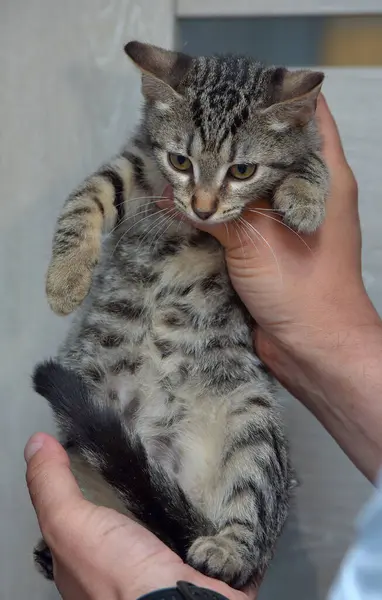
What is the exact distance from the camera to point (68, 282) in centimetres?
98

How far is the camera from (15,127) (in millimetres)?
1315

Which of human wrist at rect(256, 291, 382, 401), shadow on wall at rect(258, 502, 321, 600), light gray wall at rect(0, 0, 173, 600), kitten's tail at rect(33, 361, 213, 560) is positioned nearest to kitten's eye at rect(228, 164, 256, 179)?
human wrist at rect(256, 291, 382, 401)

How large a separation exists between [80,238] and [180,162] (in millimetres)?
186

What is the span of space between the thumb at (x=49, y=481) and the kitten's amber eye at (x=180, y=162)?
1.43 feet

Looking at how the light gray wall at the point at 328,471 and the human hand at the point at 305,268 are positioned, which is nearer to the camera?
the human hand at the point at 305,268

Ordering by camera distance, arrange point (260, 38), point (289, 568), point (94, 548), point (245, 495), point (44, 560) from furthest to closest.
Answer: point (289, 568), point (260, 38), point (44, 560), point (245, 495), point (94, 548)

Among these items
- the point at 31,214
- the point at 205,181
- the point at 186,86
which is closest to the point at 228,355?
the point at 205,181

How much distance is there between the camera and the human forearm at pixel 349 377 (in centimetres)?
102

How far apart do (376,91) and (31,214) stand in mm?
711

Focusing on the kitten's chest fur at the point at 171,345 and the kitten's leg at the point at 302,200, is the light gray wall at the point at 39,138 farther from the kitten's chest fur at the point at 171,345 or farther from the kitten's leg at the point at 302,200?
the kitten's leg at the point at 302,200

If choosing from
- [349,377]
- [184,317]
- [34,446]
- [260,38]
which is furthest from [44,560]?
[260,38]

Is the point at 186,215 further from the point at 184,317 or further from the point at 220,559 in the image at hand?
the point at 220,559

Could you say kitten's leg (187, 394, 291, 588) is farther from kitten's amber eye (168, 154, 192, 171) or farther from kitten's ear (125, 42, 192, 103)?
kitten's ear (125, 42, 192, 103)

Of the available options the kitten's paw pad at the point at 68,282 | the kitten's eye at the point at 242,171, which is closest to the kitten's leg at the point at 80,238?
the kitten's paw pad at the point at 68,282
